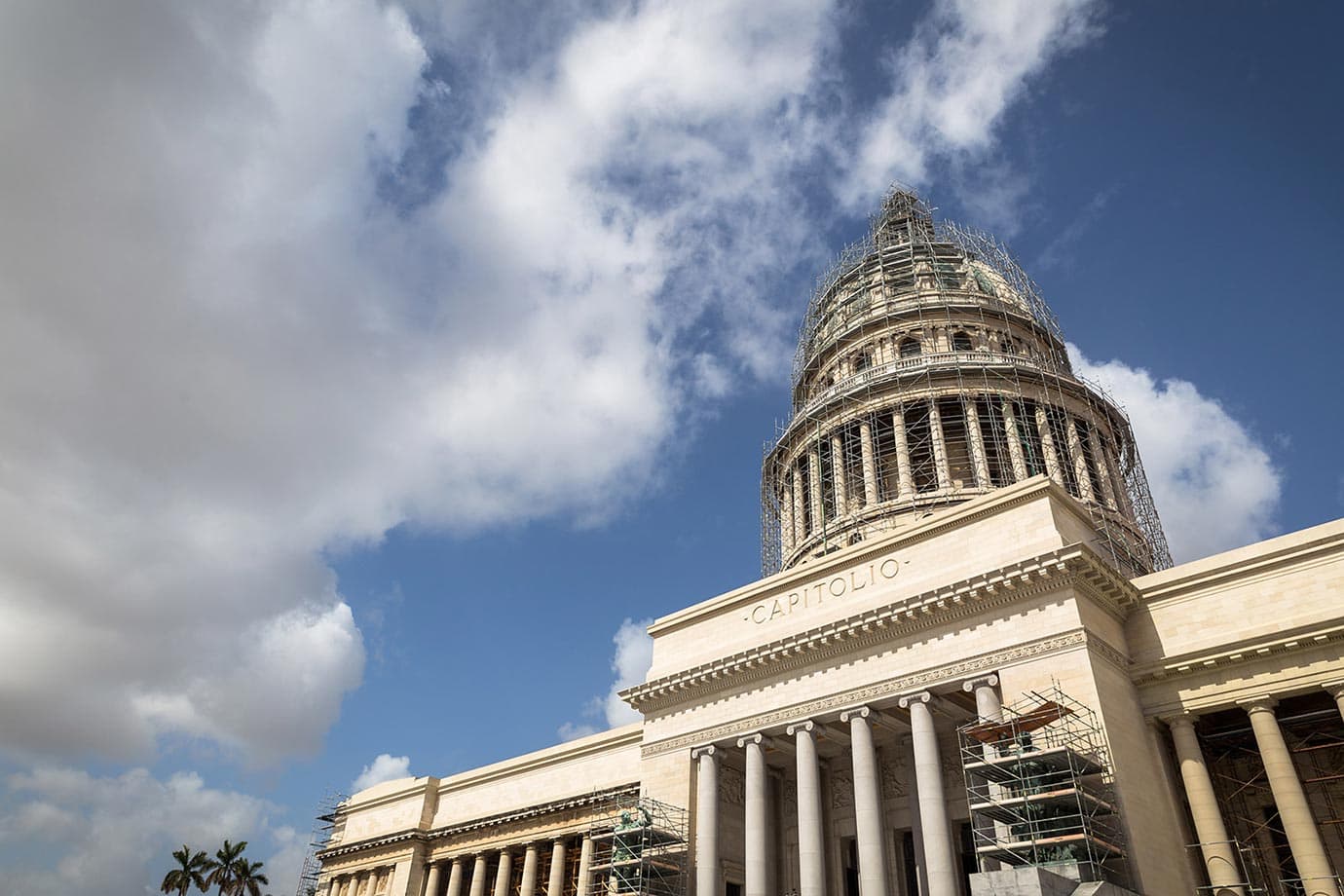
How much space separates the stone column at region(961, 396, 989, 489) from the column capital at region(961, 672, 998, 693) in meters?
19.5

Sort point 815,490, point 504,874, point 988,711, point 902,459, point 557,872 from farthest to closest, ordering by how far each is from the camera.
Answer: point 815,490, point 902,459, point 504,874, point 557,872, point 988,711

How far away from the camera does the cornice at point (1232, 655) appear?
24.7 metres

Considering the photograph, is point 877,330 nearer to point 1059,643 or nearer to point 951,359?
point 951,359

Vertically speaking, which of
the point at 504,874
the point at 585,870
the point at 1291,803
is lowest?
the point at 1291,803

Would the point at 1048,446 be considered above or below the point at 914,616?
above

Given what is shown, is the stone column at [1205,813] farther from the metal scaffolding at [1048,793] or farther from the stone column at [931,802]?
the stone column at [931,802]

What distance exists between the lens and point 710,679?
110 ft

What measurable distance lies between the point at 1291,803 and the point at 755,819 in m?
14.7

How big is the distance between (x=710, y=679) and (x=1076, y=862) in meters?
14.4

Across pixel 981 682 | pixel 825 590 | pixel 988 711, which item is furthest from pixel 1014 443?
pixel 988 711

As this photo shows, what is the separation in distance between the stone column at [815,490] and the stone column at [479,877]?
76.3ft

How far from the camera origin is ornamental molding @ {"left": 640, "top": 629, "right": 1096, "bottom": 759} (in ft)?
85.6

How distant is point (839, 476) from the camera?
50750 mm

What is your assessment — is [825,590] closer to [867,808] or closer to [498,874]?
[867,808]
